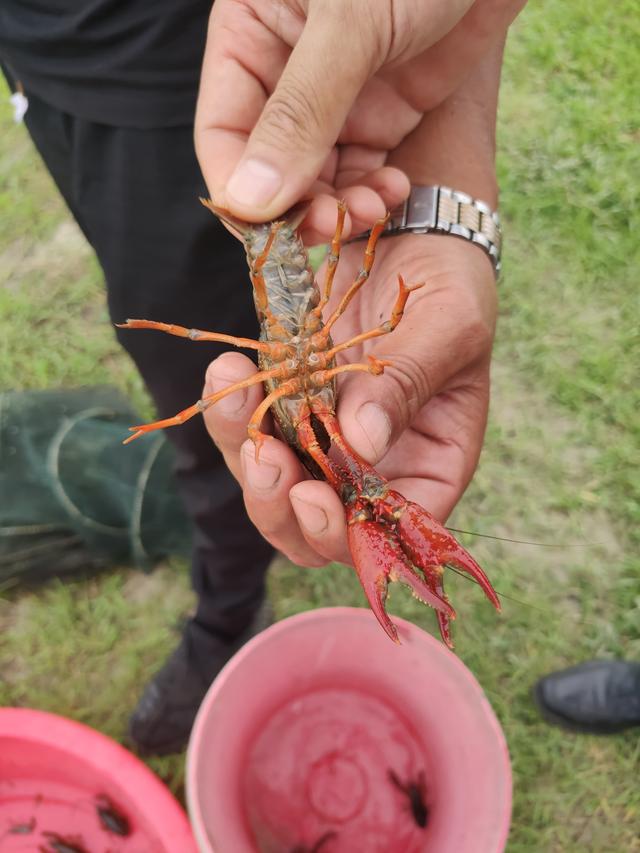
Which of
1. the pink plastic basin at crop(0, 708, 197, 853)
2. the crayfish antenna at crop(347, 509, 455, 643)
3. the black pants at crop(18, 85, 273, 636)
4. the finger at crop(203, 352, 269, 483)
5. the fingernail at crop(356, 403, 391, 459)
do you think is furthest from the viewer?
the pink plastic basin at crop(0, 708, 197, 853)

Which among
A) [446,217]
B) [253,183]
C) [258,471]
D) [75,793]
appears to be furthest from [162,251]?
[75,793]

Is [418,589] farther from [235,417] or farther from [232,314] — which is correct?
[232,314]

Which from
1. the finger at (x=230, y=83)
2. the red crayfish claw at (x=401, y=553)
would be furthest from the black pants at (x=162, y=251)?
the red crayfish claw at (x=401, y=553)

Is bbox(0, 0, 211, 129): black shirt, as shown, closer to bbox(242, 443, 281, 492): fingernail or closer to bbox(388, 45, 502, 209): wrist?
bbox(388, 45, 502, 209): wrist

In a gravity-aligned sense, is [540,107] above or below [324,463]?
above

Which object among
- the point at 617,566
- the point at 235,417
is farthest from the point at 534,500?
the point at 235,417

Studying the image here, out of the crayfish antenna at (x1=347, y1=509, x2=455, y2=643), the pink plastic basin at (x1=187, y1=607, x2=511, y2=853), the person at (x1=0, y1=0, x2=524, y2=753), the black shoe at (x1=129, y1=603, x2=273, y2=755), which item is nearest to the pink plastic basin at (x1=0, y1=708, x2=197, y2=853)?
the pink plastic basin at (x1=187, y1=607, x2=511, y2=853)

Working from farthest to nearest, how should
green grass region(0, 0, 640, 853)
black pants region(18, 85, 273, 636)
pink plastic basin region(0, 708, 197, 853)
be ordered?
green grass region(0, 0, 640, 853) → pink plastic basin region(0, 708, 197, 853) → black pants region(18, 85, 273, 636)
